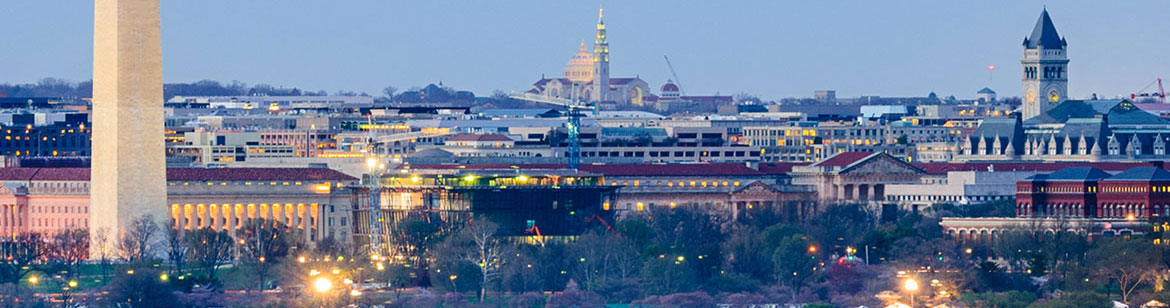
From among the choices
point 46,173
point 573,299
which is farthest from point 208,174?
point 573,299

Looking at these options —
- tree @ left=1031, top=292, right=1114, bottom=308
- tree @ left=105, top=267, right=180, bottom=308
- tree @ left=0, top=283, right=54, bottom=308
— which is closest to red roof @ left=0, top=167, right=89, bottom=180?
tree @ left=0, top=283, right=54, bottom=308

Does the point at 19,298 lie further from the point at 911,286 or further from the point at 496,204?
the point at 496,204

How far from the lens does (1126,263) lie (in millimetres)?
142375

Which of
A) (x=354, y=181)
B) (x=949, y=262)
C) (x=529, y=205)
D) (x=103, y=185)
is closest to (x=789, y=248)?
(x=949, y=262)

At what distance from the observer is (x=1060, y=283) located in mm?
143375

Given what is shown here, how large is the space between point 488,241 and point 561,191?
1447cm

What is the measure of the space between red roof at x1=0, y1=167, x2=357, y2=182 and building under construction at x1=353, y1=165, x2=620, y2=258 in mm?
19871

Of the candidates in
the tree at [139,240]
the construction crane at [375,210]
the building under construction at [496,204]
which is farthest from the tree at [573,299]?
the building under construction at [496,204]

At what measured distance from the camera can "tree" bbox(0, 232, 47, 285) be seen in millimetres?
143625

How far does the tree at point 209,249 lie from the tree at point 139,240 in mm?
1626

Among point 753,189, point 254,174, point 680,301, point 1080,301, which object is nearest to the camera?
point 1080,301

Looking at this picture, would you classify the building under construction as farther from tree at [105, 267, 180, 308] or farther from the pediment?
the pediment

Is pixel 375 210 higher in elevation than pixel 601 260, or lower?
higher

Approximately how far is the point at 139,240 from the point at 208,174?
35332 millimetres
